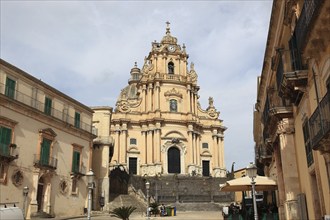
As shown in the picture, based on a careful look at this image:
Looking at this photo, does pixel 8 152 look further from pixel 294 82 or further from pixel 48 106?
pixel 294 82

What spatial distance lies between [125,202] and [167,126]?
18.2 m

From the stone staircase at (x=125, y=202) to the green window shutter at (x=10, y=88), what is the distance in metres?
13.4

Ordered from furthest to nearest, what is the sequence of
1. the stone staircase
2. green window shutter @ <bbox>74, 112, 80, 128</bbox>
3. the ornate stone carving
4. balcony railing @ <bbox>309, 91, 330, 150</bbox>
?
1. the ornate stone carving
2. the stone staircase
3. green window shutter @ <bbox>74, 112, 80, 128</bbox>
4. balcony railing @ <bbox>309, 91, 330, 150</bbox>

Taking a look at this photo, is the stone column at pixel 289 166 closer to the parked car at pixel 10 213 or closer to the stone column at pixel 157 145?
the parked car at pixel 10 213

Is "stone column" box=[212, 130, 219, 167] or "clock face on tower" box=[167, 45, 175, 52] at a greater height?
"clock face on tower" box=[167, 45, 175, 52]

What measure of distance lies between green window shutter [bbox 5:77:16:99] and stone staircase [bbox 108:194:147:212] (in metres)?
13.4

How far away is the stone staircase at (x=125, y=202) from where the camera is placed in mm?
32619

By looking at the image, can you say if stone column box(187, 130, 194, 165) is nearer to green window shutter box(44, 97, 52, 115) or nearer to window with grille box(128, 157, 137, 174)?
window with grille box(128, 157, 137, 174)

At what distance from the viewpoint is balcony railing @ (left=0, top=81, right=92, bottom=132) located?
→ 80.1 ft

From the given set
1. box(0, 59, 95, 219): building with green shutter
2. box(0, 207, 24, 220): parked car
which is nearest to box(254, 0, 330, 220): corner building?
box(0, 207, 24, 220): parked car

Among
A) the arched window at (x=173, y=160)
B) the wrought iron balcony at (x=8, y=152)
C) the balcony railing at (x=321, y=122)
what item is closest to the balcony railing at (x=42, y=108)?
the wrought iron balcony at (x=8, y=152)

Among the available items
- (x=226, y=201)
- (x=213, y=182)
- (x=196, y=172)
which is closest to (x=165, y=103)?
(x=196, y=172)

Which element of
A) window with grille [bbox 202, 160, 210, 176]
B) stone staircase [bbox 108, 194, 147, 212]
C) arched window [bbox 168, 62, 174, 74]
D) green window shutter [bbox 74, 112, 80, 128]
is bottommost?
stone staircase [bbox 108, 194, 147, 212]

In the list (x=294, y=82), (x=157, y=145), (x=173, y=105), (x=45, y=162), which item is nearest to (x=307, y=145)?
(x=294, y=82)
